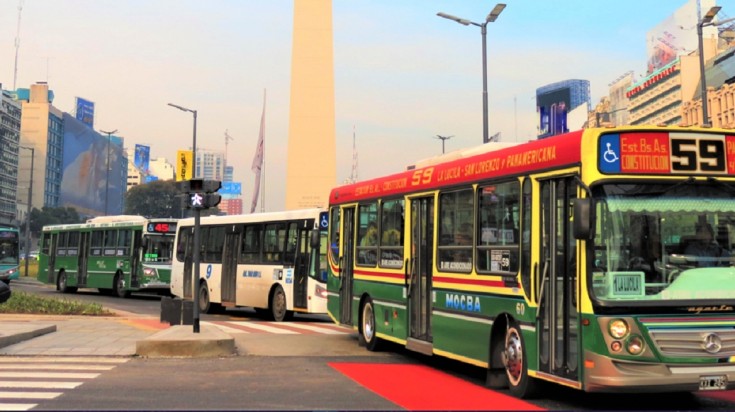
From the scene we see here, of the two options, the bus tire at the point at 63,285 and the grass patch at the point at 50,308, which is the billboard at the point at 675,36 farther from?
the grass patch at the point at 50,308

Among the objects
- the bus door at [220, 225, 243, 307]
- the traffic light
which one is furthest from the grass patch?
the traffic light

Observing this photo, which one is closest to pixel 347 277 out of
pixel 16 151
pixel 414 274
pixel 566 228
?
pixel 414 274

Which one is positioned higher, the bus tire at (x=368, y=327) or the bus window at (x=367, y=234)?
the bus window at (x=367, y=234)

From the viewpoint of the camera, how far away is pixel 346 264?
1404cm

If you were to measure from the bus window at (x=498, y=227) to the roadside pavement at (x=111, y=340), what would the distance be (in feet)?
15.9

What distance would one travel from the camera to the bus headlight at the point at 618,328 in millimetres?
7082

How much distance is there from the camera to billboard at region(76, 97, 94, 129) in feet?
565

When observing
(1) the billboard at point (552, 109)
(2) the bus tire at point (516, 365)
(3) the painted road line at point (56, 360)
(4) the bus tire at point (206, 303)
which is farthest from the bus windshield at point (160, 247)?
(1) the billboard at point (552, 109)

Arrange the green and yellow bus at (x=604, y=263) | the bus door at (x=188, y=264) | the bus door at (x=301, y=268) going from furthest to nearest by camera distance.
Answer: the bus door at (x=188, y=264), the bus door at (x=301, y=268), the green and yellow bus at (x=604, y=263)

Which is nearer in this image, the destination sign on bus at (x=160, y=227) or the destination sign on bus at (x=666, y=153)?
the destination sign on bus at (x=666, y=153)

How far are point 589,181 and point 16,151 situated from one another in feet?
474

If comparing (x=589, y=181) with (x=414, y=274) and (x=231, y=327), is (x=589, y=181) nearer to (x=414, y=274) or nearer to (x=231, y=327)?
(x=414, y=274)

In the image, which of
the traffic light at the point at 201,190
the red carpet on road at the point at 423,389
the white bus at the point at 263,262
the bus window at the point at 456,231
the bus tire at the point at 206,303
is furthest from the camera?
the bus tire at the point at 206,303

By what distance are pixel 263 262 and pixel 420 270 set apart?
374 inches
